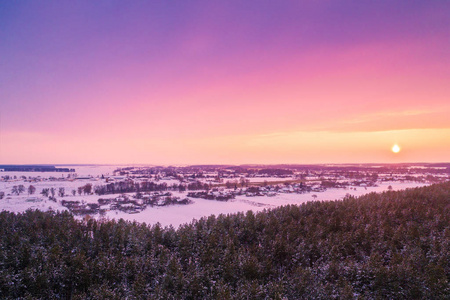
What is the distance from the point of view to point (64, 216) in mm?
30328

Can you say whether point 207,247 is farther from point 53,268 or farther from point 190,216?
point 190,216

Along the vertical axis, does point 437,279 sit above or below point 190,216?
above

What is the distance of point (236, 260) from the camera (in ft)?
55.7

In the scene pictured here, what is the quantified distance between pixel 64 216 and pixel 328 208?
116 ft

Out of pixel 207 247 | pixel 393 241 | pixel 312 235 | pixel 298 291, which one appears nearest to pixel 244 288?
pixel 298 291

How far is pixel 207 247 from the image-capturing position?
19547 mm

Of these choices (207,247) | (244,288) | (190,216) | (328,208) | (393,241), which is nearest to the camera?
(244,288)

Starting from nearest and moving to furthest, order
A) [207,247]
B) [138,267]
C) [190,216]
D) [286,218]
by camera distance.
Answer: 1. [138,267]
2. [207,247]
3. [286,218]
4. [190,216]

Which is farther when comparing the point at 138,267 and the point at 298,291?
the point at 138,267

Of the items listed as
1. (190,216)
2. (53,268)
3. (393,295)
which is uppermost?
(53,268)

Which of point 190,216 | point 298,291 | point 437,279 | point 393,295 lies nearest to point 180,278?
point 298,291

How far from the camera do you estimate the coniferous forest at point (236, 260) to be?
1358cm

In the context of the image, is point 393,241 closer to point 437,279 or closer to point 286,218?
point 437,279

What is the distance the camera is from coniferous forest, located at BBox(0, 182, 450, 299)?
44.5 ft
